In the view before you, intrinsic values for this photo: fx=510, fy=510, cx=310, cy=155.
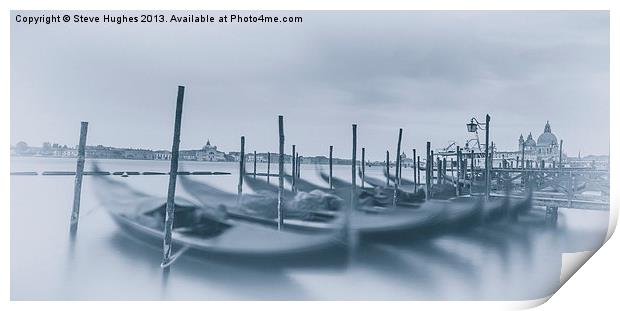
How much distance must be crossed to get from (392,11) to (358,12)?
0.49 feet

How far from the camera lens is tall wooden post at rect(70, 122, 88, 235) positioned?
2562 mm

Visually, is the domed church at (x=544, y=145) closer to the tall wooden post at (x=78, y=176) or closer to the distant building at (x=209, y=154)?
the distant building at (x=209, y=154)

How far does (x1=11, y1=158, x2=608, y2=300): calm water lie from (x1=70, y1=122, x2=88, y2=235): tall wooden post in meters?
0.05

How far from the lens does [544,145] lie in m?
2.83

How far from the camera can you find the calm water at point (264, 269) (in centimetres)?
233

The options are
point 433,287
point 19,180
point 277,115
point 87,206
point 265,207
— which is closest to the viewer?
point 19,180

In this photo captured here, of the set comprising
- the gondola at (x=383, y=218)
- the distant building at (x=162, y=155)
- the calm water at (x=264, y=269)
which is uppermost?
the distant building at (x=162, y=155)

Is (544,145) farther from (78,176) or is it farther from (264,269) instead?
(78,176)

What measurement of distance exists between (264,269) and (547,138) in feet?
5.45

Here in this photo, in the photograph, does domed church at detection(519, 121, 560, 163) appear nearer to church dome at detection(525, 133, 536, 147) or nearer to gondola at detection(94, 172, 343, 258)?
church dome at detection(525, 133, 536, 147)

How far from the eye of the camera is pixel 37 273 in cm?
235

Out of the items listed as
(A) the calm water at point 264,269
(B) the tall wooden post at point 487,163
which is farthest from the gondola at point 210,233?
(B) the tall wooden post at point 487,163
